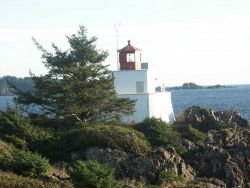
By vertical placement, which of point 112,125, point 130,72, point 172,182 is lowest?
point 172,182

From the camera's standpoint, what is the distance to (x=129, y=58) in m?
35.8

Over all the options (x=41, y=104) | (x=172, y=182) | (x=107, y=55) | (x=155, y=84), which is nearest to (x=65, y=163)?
(x=172, y=182)

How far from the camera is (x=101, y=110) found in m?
29.9

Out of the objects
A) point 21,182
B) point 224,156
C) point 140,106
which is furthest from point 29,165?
point 140,106

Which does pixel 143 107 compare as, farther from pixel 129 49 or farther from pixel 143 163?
pixel 143 163

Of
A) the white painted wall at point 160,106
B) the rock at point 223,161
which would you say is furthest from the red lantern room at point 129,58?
the rock at point 223,161

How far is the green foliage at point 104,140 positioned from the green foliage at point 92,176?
249 inches

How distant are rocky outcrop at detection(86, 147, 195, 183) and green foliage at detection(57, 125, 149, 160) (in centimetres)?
52

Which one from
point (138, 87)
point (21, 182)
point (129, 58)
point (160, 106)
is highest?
point (129, 58)

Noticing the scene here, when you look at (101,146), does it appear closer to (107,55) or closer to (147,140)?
(147,140)

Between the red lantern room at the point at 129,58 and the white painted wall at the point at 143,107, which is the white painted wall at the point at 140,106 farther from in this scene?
the red lantern room at the point at 129,58

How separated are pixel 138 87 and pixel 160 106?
87.9 inches

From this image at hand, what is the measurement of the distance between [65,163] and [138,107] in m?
11.7

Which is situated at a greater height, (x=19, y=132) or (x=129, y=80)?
(x=129, y=80)
